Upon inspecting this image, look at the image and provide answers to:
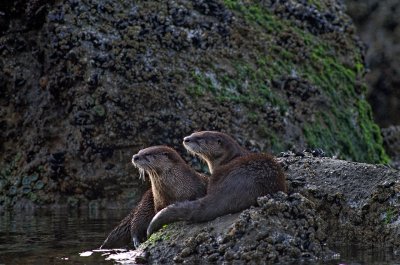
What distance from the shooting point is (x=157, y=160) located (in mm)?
8797

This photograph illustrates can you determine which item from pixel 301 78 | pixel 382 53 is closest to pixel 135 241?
pixel 301 78

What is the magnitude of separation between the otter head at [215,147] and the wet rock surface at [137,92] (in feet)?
7.33

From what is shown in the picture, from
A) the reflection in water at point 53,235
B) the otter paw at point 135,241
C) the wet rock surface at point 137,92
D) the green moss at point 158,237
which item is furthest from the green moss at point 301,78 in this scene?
the green moss at point 158,237

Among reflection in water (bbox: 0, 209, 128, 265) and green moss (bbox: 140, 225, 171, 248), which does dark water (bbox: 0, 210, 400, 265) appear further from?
green moss (bbox: 140, 225, 171, 248)

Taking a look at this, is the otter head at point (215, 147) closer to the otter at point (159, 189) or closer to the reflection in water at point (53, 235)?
the otter at point (159, 189)

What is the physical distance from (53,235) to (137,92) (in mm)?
2867

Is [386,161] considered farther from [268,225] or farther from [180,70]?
[268,225]

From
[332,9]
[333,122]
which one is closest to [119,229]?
[333,122]

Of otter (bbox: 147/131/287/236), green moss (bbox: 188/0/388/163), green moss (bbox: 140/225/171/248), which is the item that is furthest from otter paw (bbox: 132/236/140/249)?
green moss (bbox: 188/0/388/163)

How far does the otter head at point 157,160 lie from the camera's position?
8722 millimetres

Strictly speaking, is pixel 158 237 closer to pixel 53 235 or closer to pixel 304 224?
pixel 304 224

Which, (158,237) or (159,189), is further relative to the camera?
(159,189)

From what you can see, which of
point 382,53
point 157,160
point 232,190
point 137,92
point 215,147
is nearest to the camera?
point 232,190

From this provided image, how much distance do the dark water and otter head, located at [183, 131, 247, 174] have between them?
3.98 feet
